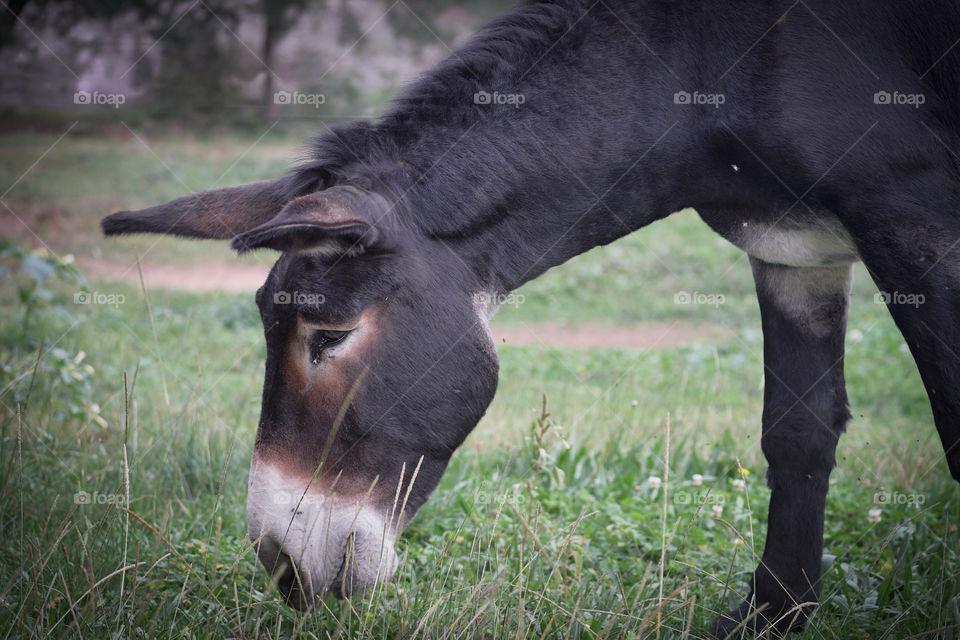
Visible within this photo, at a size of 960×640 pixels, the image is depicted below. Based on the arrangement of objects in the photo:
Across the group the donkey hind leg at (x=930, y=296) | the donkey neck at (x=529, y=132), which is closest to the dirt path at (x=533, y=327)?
the donkey neck at (x=529, y=132)

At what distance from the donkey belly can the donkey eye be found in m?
1.34

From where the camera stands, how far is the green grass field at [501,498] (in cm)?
236

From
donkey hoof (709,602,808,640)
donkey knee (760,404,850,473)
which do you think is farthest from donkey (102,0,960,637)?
donkey knee (760,404,850,473)

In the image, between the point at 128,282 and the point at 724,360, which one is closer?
the point at 724,360

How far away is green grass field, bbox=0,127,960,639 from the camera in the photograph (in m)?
2.36

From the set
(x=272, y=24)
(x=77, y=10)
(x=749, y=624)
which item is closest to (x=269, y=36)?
(x=272, y=24)

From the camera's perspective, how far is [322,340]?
89.5 inches

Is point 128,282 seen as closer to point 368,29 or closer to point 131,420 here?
point 131,420

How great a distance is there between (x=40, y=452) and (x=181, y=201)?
1.75 meters

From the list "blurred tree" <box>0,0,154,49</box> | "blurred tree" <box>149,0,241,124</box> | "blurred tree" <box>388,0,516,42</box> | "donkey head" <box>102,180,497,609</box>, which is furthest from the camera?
"blurred tree" <box>388,0,516,42</box>

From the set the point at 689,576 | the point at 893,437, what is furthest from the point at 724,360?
the point at 689,576

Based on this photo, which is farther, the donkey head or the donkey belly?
the donkey belly

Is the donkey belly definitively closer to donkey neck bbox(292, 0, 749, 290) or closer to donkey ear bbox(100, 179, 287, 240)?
donkey neck bbox(292, 0, 749, 290)

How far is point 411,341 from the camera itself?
2322 millimetres
